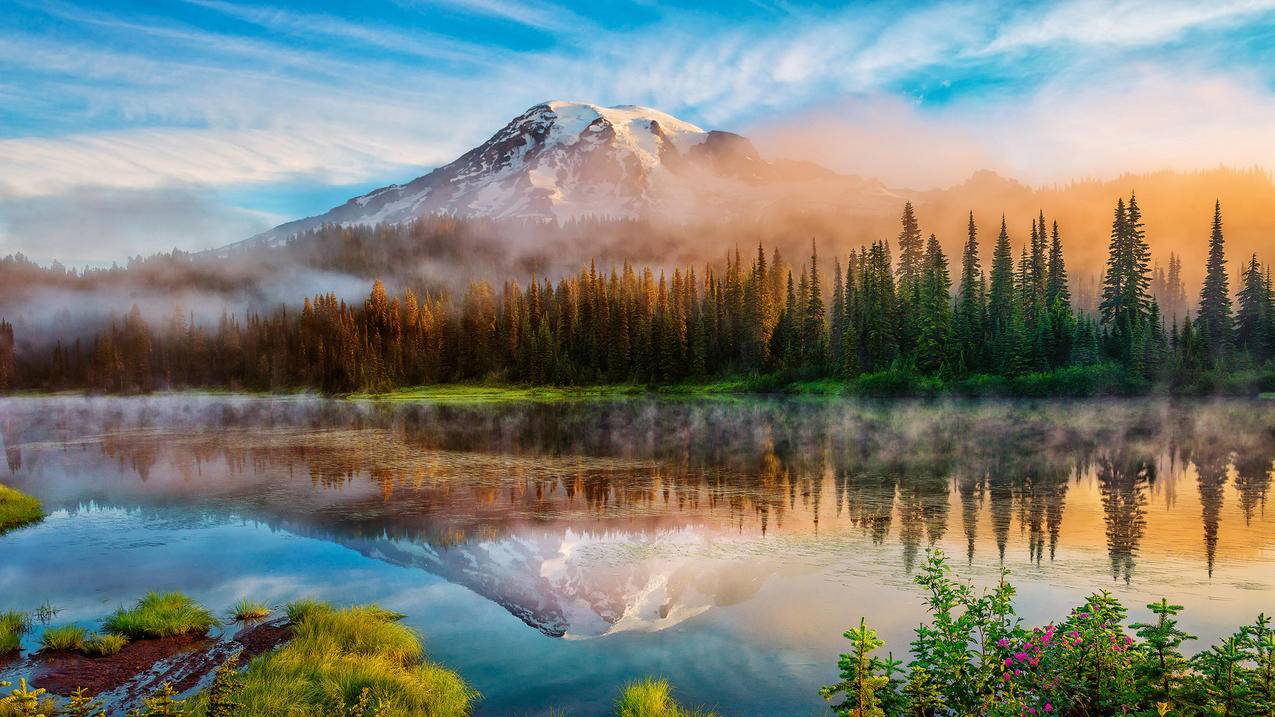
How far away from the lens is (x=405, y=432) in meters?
66.6

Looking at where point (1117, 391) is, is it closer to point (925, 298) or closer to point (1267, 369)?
point (1267, 369)

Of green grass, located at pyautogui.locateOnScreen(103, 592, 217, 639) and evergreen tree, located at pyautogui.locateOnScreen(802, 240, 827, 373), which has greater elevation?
evergreen tree, located at pyautogui.locateOnScreen(802, 240, 827, 373)

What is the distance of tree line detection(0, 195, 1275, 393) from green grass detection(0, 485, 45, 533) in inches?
3689

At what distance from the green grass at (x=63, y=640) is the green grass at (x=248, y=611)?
9.28ft

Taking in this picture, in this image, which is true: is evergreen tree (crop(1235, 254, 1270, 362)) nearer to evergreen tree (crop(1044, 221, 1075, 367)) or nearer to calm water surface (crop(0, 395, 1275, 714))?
evergreen tree (crop(1044, 221, 1075, 367))

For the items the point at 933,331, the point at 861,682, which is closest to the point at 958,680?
the point at 861,682

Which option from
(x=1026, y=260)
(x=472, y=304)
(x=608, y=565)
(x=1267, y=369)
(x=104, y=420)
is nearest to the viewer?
(x=608, y=565)

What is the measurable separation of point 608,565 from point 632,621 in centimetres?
436

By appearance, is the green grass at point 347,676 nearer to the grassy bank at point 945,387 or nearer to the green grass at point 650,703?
the green grass at point 650,703

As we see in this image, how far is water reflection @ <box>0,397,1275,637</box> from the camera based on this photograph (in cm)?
1886

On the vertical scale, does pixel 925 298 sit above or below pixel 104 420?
above

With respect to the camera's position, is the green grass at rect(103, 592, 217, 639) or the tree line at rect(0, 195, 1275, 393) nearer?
the green grass at rect(103, 592, 217, 639)

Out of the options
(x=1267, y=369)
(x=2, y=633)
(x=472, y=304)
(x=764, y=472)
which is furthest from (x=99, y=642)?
(x=472, y=304)

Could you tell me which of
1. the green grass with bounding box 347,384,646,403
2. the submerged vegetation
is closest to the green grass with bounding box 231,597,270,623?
the submerged vegetation
